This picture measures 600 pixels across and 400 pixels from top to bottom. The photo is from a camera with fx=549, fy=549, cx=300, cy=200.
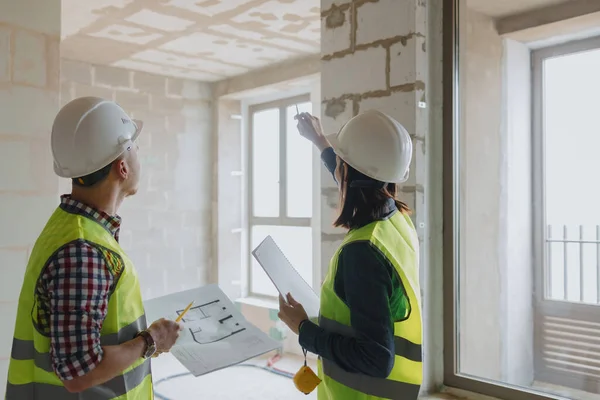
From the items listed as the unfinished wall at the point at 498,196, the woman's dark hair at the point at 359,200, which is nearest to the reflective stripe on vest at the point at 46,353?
the woman's dark hair at the point at 359,200

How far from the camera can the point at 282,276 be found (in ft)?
4.99

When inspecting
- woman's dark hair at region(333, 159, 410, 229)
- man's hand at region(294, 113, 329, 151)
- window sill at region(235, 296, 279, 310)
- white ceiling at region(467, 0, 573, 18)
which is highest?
white ceiling at region(467, 0, 573, 18)

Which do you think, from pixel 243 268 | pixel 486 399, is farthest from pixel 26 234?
pixel 243 268

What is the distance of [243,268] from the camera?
19.0ft

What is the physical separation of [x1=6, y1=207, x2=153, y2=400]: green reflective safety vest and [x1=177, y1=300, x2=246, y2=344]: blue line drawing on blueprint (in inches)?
7.6

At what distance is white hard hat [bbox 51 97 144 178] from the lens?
1.27m

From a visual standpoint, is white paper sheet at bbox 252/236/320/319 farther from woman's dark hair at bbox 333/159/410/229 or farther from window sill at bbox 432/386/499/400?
window sill at bbox 432/386/499/400

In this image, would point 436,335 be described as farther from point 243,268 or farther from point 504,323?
point 243,268

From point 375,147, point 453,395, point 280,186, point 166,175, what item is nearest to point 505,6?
point 375,147

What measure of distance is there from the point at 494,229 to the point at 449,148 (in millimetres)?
769

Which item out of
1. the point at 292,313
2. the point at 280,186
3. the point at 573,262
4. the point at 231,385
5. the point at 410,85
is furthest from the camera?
the point at 280,186

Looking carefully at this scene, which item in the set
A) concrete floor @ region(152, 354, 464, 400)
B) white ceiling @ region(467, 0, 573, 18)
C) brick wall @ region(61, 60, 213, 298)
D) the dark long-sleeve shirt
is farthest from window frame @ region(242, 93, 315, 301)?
the dark long-sleeve shirt

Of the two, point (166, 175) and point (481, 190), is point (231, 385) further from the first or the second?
point (481, 190)

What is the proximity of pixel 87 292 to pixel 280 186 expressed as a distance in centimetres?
438
